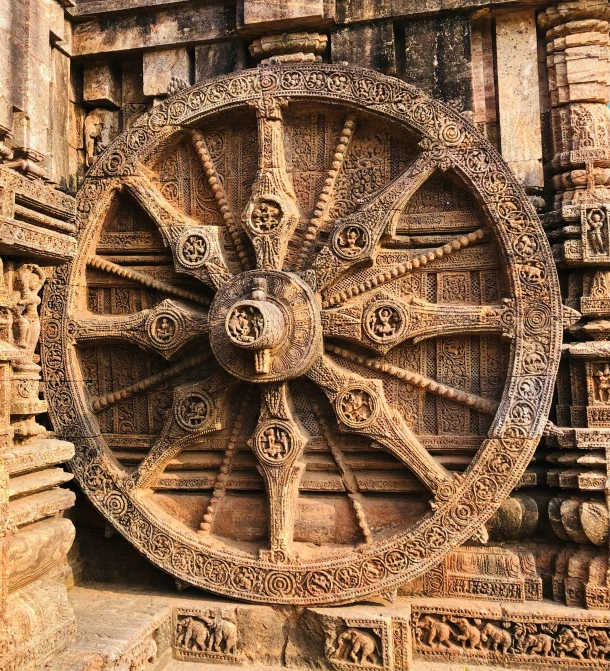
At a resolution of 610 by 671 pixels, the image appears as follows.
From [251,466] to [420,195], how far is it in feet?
8.39

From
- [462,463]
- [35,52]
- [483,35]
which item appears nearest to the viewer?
[35,52]

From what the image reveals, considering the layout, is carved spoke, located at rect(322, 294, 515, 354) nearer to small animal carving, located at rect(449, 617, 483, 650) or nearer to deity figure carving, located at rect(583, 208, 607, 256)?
deity figure carving, located at rect(583, 208, 607, 256)

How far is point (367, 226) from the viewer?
5.23 meters

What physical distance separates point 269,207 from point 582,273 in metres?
2.42

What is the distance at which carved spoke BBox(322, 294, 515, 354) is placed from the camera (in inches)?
200

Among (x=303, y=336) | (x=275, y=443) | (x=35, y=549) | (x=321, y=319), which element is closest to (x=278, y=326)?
(x=303, y=336)

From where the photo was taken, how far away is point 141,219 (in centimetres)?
591

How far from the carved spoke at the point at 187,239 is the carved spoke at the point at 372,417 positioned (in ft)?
3.64

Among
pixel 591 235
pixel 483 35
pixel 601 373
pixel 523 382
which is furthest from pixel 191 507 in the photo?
pixel 483 35

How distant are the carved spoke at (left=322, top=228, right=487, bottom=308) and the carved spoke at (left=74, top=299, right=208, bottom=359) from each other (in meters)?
1.07

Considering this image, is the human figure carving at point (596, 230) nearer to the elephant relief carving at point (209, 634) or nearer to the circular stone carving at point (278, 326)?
the circular stone carving at point (278, 326)

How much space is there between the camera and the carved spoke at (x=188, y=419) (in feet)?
17.9

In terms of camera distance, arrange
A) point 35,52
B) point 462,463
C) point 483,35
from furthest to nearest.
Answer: point 483,35 → point 462,463 → point 35,52

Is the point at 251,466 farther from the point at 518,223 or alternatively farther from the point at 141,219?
the point at 518,223
